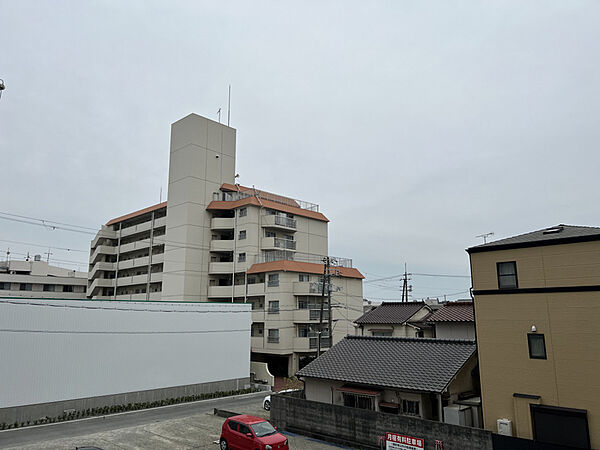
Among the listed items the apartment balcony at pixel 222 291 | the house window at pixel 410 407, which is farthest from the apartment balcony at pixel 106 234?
the house window at pixel 410 407

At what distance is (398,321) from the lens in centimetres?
3562

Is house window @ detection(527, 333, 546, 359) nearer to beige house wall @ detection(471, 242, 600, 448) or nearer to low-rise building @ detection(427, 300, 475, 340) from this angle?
beige house wall @ detection(471, 242, 600, 448)

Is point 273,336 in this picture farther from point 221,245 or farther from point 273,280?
point 221,245

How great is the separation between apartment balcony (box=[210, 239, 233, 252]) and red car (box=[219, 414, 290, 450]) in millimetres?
29339

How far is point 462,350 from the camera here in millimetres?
19078

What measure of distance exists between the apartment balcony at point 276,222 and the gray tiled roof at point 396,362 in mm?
22950

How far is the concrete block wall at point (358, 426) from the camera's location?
48.0ft

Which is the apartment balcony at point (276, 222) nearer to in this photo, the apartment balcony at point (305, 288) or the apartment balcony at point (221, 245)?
the apartment balcony at point (221, 245)

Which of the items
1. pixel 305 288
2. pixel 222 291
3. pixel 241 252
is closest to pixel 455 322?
pixel 305 288

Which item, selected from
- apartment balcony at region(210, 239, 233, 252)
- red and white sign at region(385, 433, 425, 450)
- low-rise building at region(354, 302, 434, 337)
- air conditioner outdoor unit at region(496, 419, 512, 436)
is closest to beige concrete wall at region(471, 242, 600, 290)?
air conditioner outdoor unit at region(496, 419, 512, 436)

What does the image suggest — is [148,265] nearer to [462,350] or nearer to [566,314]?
[462,350]

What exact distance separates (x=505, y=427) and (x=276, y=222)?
3262 centimetres

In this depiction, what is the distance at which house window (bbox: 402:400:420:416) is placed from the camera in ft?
56.9

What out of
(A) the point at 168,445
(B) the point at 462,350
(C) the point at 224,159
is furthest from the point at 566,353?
(C) the point at 224,159
